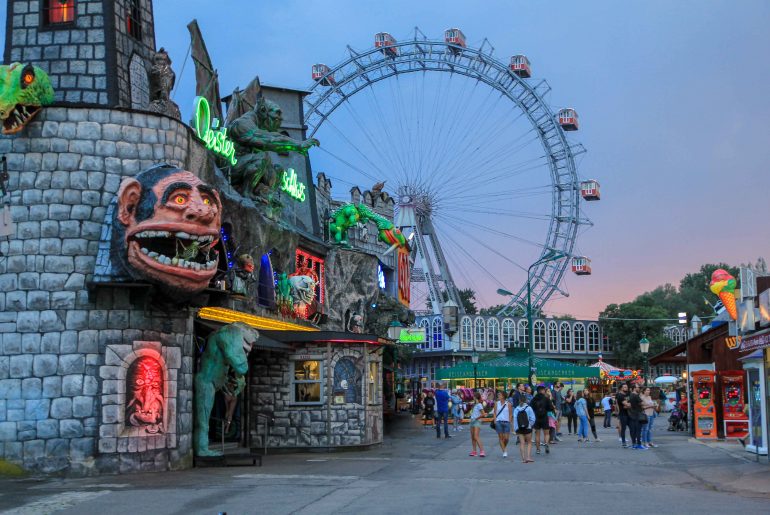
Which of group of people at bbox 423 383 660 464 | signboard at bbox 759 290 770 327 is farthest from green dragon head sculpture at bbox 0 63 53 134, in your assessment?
signboard at bbox 759 290 770 327

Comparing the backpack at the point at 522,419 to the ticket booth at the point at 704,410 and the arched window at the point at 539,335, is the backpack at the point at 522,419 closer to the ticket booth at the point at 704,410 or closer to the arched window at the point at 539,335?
the ticket booth at the point at 704,410

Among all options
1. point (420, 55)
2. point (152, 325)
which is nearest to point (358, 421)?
point (152, 325)

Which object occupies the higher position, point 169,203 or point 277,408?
point 169,203

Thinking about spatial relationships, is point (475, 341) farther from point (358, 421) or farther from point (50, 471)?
point (50, 471)

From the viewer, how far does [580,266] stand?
6681cm

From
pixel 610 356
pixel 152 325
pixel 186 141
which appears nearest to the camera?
pixel 152 325

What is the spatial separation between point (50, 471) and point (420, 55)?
4423cm

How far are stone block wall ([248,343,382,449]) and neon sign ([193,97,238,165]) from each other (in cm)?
517

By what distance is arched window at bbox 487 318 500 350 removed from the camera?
9950 cm

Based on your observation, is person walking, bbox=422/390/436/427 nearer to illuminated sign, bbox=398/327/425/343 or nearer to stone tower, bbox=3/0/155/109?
illuminated sign, bbox=398/327/425/343

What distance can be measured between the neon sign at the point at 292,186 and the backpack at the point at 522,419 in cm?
1086

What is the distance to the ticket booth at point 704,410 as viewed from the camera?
28484mm

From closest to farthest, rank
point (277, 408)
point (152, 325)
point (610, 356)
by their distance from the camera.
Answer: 1. point (152, 325)
2. point (277, 408)
3. point (610, 356)

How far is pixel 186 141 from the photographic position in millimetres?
19406
